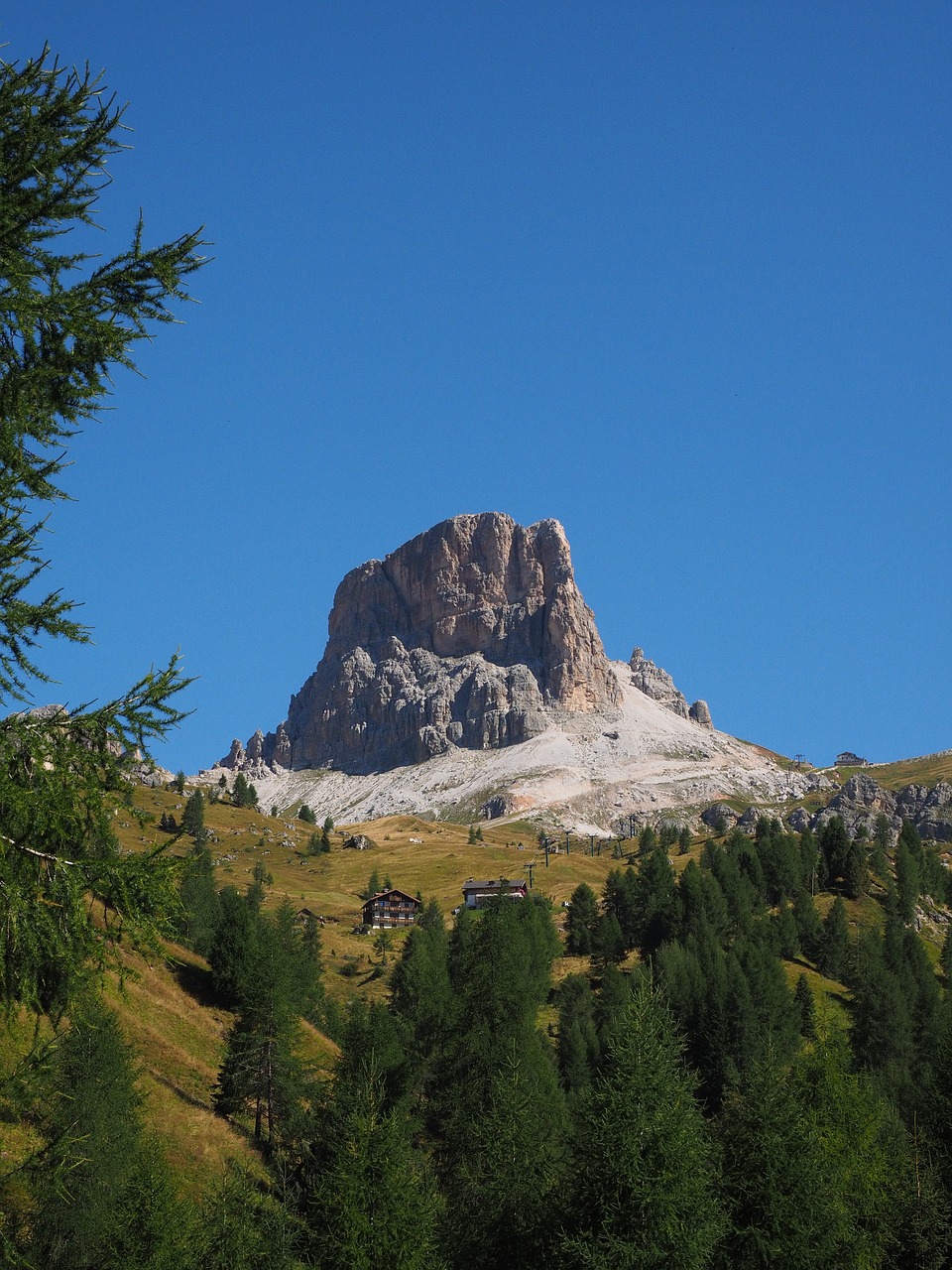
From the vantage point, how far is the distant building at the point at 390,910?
142m

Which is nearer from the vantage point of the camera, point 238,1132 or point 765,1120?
point 765,1120

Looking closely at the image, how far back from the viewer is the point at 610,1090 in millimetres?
25766

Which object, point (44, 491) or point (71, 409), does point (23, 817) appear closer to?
point (44, 491)

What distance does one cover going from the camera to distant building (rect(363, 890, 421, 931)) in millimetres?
141875

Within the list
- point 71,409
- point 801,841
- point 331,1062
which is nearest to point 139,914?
point 71,409

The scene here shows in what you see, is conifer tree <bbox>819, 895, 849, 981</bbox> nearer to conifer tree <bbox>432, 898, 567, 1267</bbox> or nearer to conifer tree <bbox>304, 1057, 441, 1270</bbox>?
conifer tree <bbox>432, 898, 567, 1267</bbox>

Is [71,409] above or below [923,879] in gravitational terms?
below

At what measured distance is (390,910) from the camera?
144 metres

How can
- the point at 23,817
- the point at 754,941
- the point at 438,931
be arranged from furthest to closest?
1. the point at 754,941
2. the point at 438,931
3. the point at 23,817

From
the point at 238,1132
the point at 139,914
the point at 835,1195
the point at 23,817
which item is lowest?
the point at 238,1132

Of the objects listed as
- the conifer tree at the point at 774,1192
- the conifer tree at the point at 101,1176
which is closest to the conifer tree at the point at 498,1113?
the conifer tree at the point at 774,1192

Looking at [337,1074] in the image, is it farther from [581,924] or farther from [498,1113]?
[581,924]

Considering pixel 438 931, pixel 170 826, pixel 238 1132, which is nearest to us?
pixel 238 1132

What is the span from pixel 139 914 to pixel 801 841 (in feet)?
466
